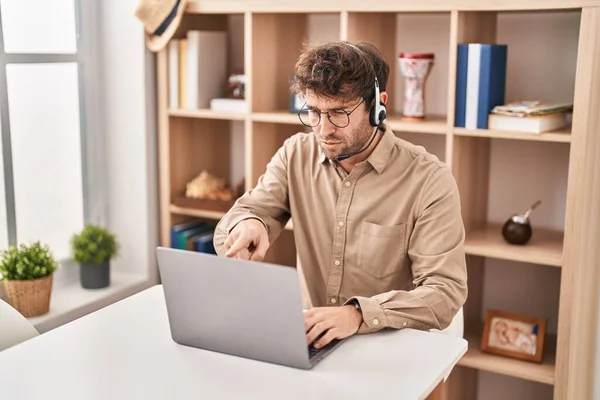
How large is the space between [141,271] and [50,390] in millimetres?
1853

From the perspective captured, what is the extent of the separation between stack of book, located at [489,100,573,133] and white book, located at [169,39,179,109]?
1276 mm

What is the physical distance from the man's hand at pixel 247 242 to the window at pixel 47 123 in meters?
1.26

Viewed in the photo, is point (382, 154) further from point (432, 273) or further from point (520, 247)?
point (520, 247)

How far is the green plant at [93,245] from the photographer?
3133mm

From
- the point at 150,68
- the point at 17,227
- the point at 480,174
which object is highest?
the point at 150,68

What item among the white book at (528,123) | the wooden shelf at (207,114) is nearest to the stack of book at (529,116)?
the white book at (528,123)

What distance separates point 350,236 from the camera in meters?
2.28

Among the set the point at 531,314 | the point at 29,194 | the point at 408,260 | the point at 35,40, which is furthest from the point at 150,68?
the point at 531,314

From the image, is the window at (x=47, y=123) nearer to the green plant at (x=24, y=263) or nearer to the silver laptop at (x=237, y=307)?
the green plant at (x=24, y=263)

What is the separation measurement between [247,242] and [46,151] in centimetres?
144

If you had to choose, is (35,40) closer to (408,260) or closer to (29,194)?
(29,194)

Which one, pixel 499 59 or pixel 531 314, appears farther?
pixel 531 314

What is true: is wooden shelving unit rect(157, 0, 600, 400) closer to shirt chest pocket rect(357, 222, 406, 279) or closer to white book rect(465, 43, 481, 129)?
white book rect(465, 43, 481, 129)

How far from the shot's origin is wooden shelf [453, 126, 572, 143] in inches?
101
